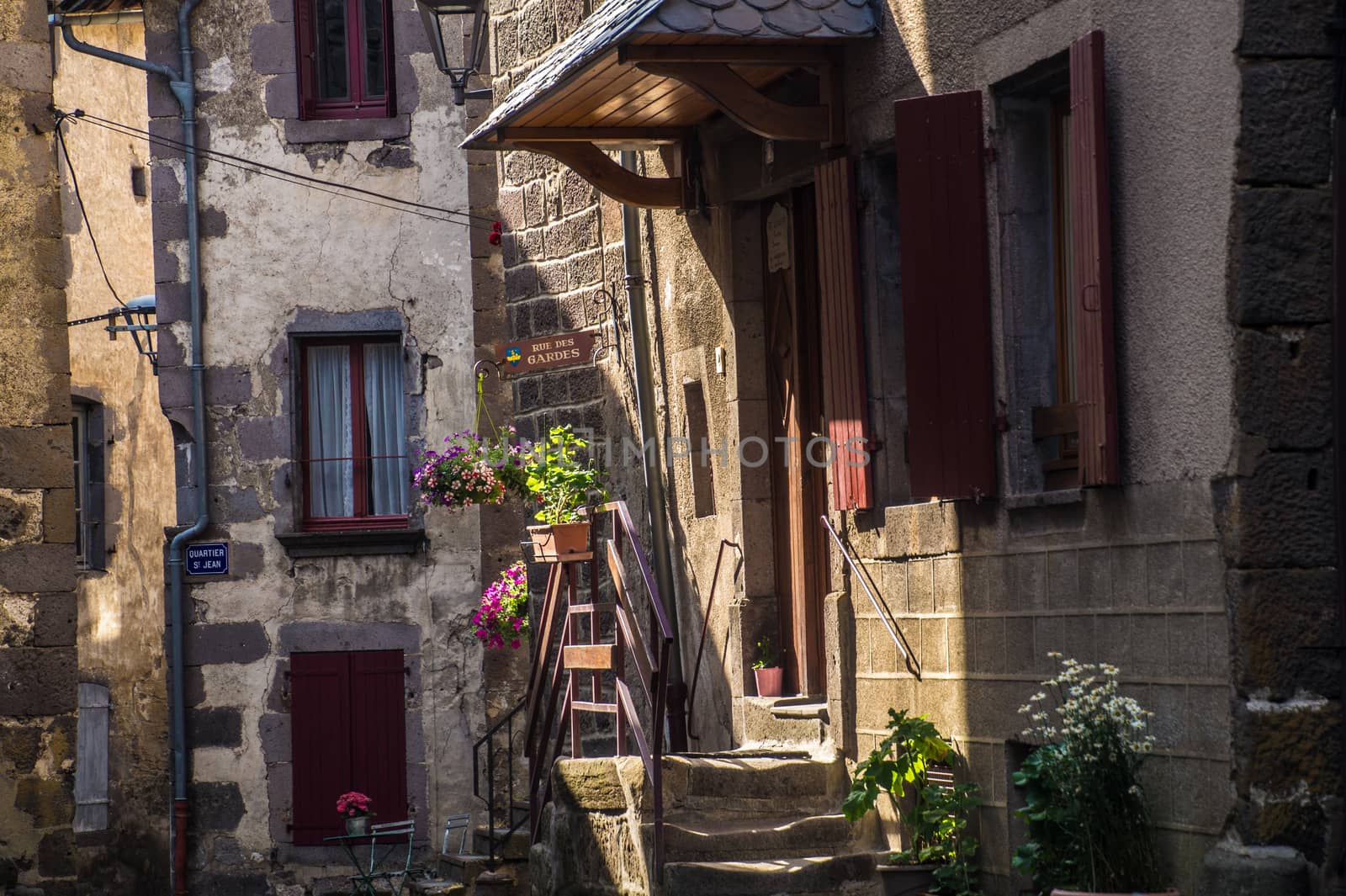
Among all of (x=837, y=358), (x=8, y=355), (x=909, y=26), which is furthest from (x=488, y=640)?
(x=909, y=26)

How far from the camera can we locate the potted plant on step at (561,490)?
27.7 feet

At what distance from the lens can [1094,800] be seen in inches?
228

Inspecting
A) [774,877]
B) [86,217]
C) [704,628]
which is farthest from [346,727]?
[774,877]

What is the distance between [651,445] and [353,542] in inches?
218

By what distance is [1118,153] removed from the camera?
5.98 m

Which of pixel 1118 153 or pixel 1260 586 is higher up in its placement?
pixel 1118 153

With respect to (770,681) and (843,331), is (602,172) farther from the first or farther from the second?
(770,681)

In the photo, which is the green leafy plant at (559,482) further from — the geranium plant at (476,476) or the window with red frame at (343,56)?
the window with red frame at (343,56)

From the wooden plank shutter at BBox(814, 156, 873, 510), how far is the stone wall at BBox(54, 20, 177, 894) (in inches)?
423

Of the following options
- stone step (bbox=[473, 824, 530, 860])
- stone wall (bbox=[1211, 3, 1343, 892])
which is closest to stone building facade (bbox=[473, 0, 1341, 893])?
stone wall (bbox=[1211, 3, 1343, 892])

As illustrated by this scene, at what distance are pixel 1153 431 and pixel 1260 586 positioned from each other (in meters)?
0.63

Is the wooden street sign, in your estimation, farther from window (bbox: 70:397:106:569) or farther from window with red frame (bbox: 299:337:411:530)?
window (bbox: 70:397:106:569)

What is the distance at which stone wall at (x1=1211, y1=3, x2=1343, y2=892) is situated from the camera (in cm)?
538

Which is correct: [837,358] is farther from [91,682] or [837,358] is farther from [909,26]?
[91,682]
